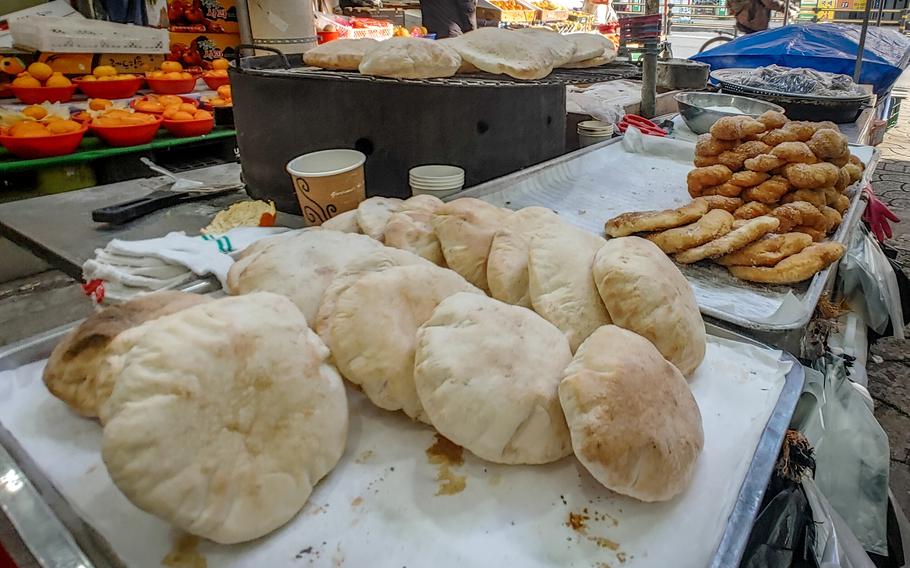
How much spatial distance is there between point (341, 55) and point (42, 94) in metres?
3.66

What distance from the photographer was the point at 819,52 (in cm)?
562

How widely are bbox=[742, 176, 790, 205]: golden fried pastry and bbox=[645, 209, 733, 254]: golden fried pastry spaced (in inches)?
12.8

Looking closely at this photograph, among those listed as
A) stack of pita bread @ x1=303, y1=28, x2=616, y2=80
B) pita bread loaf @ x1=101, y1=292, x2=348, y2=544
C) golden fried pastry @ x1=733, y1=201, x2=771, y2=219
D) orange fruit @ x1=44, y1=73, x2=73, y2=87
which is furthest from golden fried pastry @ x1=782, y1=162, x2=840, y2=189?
orange fruit @ x1=44, y1=73, x2=73, y2=87

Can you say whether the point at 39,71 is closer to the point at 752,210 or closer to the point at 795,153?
the point at 752,210

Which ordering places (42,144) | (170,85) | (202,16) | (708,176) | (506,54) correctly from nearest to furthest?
(506,54) → (708,176) → (42,144) → (170,85) → (202,16)

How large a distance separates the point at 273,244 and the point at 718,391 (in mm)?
1216

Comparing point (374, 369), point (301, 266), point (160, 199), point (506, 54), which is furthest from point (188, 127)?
point (374, 369)

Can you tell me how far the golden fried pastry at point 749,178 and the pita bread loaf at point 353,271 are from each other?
1744 mm

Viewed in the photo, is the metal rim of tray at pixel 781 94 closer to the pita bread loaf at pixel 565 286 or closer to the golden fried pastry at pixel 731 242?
the golden fried pastry at pixel 731 242

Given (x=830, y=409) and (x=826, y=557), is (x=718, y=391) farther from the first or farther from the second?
(x=830, y=409)

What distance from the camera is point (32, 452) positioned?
1072 mm

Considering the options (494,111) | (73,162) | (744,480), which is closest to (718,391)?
(744,480)

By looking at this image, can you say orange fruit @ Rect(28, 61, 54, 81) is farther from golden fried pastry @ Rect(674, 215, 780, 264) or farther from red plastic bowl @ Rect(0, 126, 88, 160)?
golden fried pastry @ Rect(674, 215, 780, 264)

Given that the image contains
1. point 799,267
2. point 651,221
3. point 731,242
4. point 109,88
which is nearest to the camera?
point 799,267
